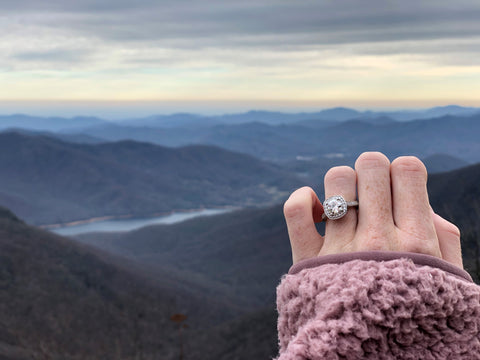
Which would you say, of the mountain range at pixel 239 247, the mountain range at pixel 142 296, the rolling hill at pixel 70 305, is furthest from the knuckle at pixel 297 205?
the mountain range at pixel 239 247

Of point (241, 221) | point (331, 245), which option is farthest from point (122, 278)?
point (331, 245)

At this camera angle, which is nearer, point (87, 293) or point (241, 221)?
point (87, 293)

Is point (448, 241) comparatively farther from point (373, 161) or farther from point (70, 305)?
point (70, 305)

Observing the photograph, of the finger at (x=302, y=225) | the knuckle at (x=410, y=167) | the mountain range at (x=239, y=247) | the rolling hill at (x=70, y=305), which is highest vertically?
the knuckle at (x=410, y=167)

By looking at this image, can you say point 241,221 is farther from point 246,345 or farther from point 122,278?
point 246,345

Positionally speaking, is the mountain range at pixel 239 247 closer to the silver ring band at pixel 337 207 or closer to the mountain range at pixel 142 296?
the mountain range at pixel 142 296

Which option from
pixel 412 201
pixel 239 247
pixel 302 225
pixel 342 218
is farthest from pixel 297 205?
pixel 239 247
